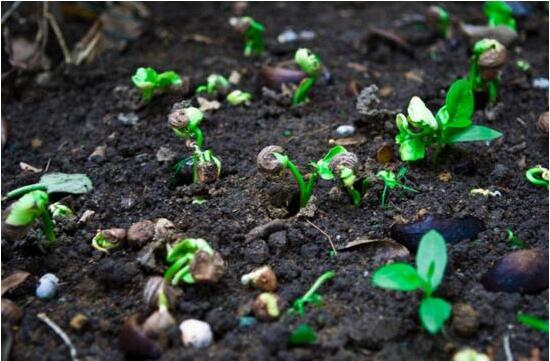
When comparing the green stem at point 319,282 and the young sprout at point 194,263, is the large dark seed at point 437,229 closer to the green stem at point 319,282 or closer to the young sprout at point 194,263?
the green stem at point 319,282

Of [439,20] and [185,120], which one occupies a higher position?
[185,120]

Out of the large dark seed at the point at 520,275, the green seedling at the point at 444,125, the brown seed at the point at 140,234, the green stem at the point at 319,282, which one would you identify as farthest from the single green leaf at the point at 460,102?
the brown seed at the point at 140,234

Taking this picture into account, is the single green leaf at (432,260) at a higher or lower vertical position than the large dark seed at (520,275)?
higher

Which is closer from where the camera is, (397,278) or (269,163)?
(397,278)

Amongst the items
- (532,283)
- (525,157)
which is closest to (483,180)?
(525,157)

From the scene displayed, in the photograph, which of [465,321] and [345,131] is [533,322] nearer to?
[465,321]

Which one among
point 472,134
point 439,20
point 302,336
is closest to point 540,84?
point 439,20
